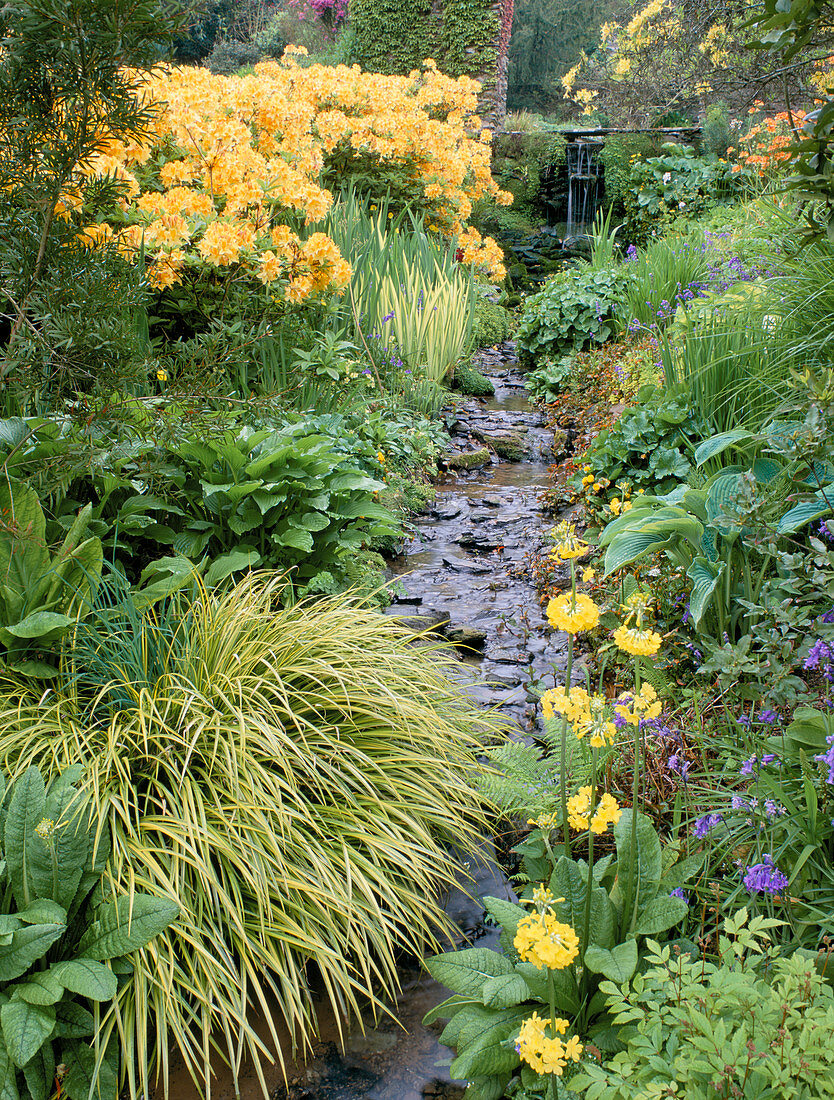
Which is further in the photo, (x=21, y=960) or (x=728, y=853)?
(x=728, y=853)

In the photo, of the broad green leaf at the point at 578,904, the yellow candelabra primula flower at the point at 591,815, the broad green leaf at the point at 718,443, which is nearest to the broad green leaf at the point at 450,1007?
the broad green leaf at the point at 578,904

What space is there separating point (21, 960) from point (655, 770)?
1.52 m

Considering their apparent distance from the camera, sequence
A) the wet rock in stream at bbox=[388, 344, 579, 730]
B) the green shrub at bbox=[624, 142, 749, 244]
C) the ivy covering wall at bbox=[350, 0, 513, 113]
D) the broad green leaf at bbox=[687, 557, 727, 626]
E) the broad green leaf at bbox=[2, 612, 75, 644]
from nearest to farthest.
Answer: the broad green leaf at bbox=[2, 612, 75, 644] < the broad green leaf at bbox=[687, 557, 727, 626] < the wet rock in stream at bbox=[388, 344, 579, 730] < the green shrub at bbox=[624, 142, 749, 244] < the ivy covering wall at bbox=[350, 0, 513, 113]

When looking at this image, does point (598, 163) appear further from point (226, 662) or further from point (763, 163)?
point (226, 662)

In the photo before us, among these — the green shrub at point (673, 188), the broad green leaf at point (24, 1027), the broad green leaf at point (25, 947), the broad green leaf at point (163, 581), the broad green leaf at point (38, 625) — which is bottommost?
the broad green leaf at point (24, 1027)

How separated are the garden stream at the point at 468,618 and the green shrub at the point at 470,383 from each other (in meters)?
0.14

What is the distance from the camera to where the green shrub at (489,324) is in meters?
8.84

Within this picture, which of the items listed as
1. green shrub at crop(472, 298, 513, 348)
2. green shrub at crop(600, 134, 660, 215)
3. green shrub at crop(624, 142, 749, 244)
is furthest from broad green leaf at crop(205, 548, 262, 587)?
green shrub at crop(600, 134, 660, 215)

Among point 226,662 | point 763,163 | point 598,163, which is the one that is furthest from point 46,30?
point 598,163

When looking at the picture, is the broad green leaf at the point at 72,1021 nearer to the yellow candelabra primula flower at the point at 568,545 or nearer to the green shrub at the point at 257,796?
the green shrub at the point at 257,796

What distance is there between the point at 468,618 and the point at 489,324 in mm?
6552

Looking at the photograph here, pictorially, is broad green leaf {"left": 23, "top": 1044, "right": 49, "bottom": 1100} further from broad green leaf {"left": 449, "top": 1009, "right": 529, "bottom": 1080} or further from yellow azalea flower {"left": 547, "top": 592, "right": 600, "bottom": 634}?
yellow azalea flower {"left": 547, "top": 592, "right": 600, "bottom": 634}

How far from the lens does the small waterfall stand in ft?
47.4

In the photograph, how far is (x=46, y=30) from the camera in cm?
197
